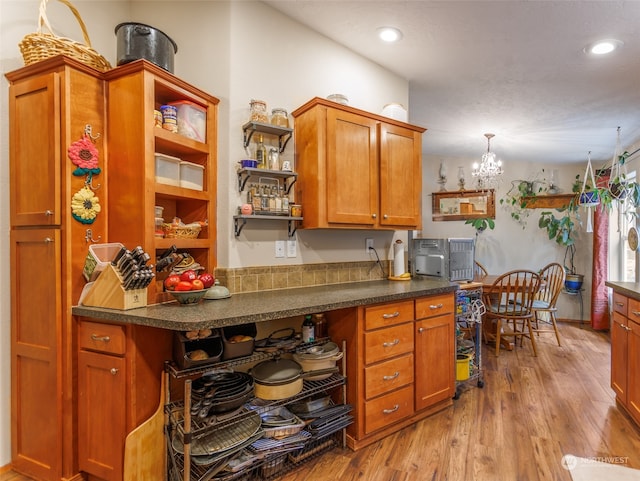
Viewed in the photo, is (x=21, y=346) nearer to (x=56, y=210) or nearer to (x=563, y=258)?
(x=56, y=210)

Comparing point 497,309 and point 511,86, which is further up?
point 511,86

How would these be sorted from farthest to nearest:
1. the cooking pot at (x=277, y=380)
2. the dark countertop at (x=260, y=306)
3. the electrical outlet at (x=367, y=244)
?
the electrical outlet at (x=367, y=244), the cooking pot at (x=277, y=380), the dark countertop at (x=260, y=306)

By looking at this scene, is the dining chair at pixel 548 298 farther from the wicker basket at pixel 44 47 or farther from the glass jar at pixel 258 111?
the wicker basket at pixel 44 47

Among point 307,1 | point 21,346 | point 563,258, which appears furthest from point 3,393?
point 563,258

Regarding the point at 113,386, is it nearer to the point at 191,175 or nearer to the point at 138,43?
the point at 191,175

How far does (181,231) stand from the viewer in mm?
1851

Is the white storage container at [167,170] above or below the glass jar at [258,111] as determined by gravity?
below

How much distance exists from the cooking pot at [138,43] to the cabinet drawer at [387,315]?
1772 millimetres

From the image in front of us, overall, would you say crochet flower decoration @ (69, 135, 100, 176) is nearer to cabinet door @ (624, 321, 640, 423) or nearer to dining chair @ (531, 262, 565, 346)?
cabinet door @ (624, 321, 640, 423)

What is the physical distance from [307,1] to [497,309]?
342cm

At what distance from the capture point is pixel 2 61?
5.65 feet

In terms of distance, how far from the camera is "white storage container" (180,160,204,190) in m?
1.86

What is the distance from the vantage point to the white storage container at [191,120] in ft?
6.09

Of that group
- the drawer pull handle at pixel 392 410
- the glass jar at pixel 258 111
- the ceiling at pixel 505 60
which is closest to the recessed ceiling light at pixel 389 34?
the ceiling at pixel 505 60
